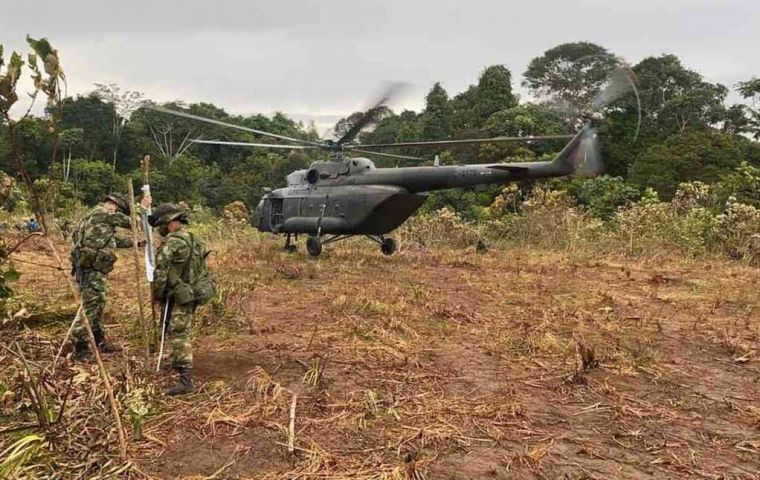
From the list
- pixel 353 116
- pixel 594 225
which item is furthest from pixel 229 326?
pixel 594 225

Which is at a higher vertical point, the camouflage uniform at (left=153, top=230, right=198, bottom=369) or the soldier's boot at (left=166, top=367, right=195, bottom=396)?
the camouflage uniform at (left=153, top=230, right=198, bottom=369)

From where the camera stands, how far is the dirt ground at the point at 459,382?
3703 mm

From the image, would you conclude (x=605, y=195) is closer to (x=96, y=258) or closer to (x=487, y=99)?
(x=487, y=99)

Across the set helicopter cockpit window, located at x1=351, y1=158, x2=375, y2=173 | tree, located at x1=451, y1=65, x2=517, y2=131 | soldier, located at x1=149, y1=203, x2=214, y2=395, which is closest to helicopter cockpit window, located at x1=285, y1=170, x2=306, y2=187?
helicopter cockpit window, located at x1=351, y1=158, x2=375, y2=173

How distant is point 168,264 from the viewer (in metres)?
5.01

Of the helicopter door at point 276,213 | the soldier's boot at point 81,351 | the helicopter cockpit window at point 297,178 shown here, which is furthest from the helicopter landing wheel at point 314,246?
the soldier's boot at point 81,351

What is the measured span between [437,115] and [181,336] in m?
33.1

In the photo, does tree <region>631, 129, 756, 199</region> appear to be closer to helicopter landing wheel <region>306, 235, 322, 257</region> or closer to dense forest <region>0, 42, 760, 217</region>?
dense forest <region>0, 42, 760, 217</region>

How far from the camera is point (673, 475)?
3.53m

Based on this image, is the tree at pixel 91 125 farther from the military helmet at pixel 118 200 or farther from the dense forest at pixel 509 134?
the military helmet at pixel 118 200

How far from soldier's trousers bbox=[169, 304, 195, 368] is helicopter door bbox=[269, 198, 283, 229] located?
29.5 feet

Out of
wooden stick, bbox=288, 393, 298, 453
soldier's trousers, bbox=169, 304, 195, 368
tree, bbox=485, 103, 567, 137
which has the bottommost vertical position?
wooden stick, bbox=288, 393, 298, 453

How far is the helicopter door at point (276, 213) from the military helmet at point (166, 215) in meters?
8.74

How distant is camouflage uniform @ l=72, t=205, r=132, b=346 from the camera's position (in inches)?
227
